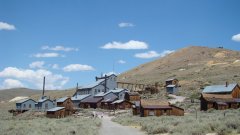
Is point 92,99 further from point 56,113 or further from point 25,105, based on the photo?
point 56,113

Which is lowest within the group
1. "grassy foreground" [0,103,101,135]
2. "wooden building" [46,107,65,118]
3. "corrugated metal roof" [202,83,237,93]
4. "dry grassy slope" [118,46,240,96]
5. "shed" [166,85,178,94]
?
"grassy foreground" [0,103,101,135]

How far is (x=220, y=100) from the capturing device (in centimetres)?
5997

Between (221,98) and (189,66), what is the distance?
287 feet

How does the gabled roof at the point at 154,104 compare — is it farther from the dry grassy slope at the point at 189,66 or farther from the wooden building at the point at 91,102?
the dry grassy slope at the point at 189,66

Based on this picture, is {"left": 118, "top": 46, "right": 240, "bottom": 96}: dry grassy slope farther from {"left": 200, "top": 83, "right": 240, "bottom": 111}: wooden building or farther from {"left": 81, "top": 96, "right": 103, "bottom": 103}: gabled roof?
{"left": 200, "top": 83, "right": 240, "bottom": 111}: wooden building

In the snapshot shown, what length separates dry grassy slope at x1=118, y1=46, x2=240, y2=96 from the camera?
117562 millimetres

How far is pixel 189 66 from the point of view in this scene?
148 m

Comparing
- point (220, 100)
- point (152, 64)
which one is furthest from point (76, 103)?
point (152, 64)

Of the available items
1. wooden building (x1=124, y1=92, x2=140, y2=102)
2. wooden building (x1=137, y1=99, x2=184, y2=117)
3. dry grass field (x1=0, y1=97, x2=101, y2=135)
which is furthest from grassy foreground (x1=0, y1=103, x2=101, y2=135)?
wooden building (x1=124, y1=92, x2=140, y2=102)

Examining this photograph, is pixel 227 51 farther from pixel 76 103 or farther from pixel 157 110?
pixel 157 110

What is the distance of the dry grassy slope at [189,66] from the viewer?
386 feet

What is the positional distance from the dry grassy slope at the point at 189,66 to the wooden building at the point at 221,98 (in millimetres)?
30818

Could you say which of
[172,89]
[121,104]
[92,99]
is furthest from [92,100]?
[172,89]

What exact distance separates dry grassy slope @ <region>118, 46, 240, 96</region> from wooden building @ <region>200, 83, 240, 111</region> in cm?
3082
